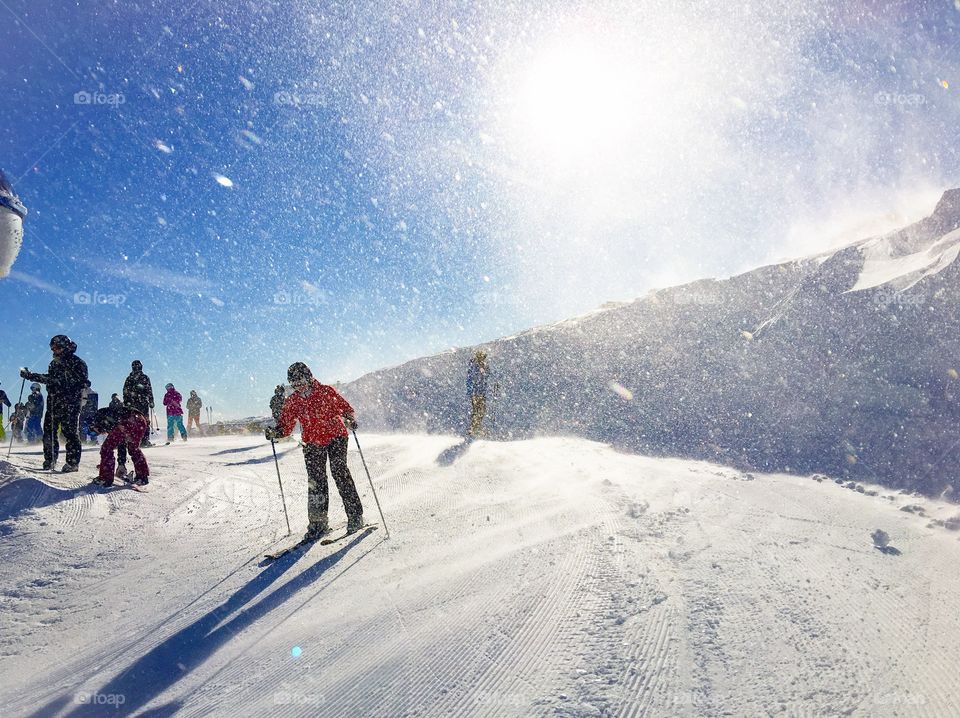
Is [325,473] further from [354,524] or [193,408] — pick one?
[193,408]

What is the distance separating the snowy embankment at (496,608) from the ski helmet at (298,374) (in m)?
1.85

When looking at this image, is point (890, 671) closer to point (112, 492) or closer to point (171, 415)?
point (112, 492)

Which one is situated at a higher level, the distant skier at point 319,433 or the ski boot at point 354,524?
the distant skier at point 319,433

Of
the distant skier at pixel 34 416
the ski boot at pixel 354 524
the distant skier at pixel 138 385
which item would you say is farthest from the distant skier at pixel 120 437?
the distant skier at pixel 34 416

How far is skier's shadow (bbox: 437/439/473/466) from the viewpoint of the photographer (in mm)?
8980

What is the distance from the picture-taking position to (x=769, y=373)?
1853 centimetres

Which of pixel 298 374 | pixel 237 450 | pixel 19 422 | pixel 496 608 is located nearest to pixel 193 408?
pixel 19 422

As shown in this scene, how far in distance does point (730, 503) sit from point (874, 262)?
20.0 meters

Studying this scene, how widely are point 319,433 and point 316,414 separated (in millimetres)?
226

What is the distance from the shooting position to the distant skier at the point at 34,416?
57.4 feet

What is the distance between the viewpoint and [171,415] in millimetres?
16297

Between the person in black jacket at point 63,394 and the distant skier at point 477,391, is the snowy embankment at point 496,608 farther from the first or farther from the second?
the distant skier at point 477,391

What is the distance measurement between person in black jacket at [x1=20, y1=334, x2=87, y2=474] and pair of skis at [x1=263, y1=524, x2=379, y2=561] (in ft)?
17.2

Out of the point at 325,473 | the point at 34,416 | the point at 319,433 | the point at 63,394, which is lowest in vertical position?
the point at 325,473
